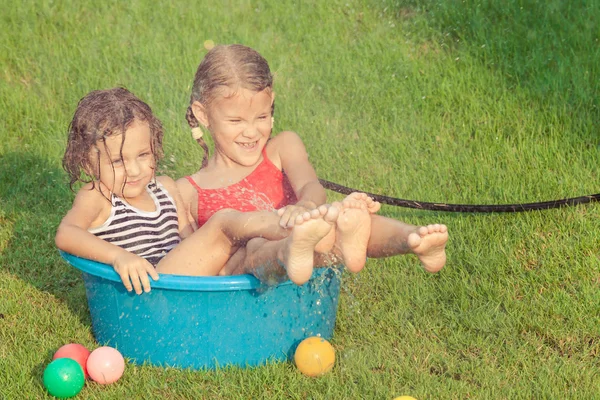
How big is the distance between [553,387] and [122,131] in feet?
5.91

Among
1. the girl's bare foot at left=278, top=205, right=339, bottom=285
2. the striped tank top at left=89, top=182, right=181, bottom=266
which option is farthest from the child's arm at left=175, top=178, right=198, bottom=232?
the girl's bare foot at left=278, top=205, right=339, bottom=285

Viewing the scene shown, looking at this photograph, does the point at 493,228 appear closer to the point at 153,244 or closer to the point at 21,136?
the point at 153,244

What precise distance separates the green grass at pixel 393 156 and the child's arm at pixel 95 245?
41 cm

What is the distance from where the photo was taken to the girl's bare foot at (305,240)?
2.73m

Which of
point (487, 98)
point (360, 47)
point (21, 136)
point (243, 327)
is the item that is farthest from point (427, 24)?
point (243, 327)

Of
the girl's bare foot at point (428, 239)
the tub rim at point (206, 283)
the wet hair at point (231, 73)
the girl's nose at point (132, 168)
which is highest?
the wet hair at point (231, 73)

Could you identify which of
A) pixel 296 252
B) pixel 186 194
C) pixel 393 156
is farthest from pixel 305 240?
pixel 393 156

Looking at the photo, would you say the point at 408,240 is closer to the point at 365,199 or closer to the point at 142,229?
the point at 365,199

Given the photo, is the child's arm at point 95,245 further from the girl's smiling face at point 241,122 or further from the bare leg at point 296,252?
the girl's smiling face at point 241,122

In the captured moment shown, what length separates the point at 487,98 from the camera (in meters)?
4.91

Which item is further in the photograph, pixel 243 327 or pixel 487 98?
pixel 487 98

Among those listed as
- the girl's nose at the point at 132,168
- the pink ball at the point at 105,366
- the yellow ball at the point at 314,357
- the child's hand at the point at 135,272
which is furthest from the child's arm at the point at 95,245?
the yellow ball at the point at 314,357

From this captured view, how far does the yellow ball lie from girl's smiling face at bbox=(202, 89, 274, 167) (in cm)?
90

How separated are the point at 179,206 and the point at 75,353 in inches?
32.1
